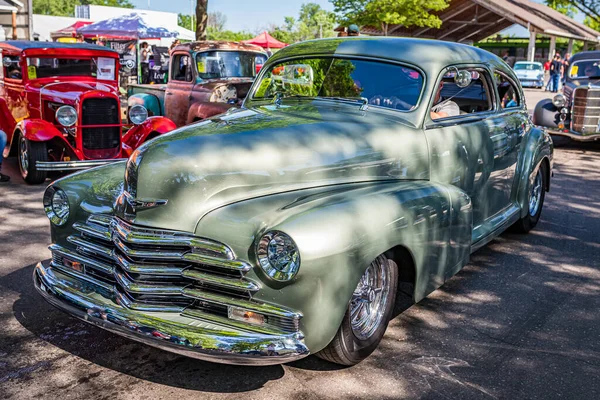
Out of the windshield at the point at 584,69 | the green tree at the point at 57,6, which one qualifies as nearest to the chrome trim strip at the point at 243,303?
the windshield at the point at 584,69

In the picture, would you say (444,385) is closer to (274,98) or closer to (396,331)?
(396,331)

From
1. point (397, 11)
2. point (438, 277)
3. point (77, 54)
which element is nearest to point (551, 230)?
point (438, 277)

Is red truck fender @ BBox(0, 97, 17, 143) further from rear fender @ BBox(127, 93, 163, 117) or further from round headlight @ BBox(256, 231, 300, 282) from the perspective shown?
round headlight @ BBox(256, 231, 300, 282)

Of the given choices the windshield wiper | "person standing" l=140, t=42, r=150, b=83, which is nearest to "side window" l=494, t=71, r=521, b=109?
the windshield wiper

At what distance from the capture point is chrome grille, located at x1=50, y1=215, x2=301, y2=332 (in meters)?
2.87

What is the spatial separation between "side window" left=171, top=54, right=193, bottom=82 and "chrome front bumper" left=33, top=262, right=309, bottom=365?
7.77m

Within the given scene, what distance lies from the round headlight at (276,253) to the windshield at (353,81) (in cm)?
172

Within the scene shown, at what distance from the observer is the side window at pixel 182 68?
1048 centimetres

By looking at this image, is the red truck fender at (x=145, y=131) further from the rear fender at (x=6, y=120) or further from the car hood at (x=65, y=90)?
the rear fender at (x=6, y=120)

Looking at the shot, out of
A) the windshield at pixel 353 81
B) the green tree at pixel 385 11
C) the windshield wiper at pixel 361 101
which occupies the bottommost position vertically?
the windshield wiper at pixel 361 101

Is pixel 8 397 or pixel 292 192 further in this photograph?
pixel 292 192

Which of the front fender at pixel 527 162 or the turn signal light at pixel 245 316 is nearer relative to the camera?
the turn signal light at pixel 245 316

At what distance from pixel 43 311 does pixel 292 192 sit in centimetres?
190

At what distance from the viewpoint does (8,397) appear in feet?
9.86
